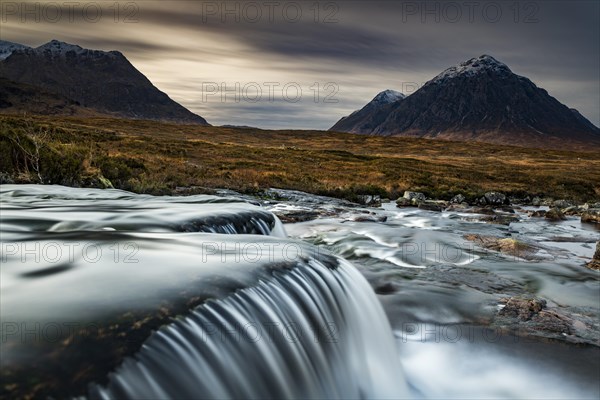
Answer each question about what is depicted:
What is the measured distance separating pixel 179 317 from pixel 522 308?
5.84 m

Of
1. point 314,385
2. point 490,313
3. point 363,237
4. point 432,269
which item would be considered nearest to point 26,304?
point 314,385

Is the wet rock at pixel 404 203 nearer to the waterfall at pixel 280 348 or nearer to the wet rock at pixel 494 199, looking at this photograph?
the wet rock at pixel 494 199

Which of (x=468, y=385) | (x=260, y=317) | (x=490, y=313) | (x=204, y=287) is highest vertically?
(x=204, y=287)

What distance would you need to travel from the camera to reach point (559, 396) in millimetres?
5289

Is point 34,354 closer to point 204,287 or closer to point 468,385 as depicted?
point 204,287

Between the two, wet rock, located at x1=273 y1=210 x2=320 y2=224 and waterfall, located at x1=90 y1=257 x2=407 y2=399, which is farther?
wet rock, located at x1=273 y1=210 x2=320 y2=224

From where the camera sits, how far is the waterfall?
3.08m

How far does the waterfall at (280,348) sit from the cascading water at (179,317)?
0.01 metres

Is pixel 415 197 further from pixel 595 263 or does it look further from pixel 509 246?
pixel 595 263

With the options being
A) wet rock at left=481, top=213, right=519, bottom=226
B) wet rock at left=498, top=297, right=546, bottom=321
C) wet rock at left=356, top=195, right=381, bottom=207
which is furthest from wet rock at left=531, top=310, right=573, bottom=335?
wet rock at left=356, top=195, right=381, bottom=207

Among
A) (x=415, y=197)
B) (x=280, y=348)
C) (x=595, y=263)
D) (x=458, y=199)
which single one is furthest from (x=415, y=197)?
(x=280, y=348)

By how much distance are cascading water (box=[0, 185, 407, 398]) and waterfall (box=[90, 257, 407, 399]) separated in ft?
0.04

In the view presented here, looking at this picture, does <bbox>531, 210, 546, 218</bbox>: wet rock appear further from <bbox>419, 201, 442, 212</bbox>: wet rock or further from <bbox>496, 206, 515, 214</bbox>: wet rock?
<bbox>419, 201, 442, 212</bbox>: wet rock

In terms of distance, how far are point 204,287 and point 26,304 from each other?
151cm
